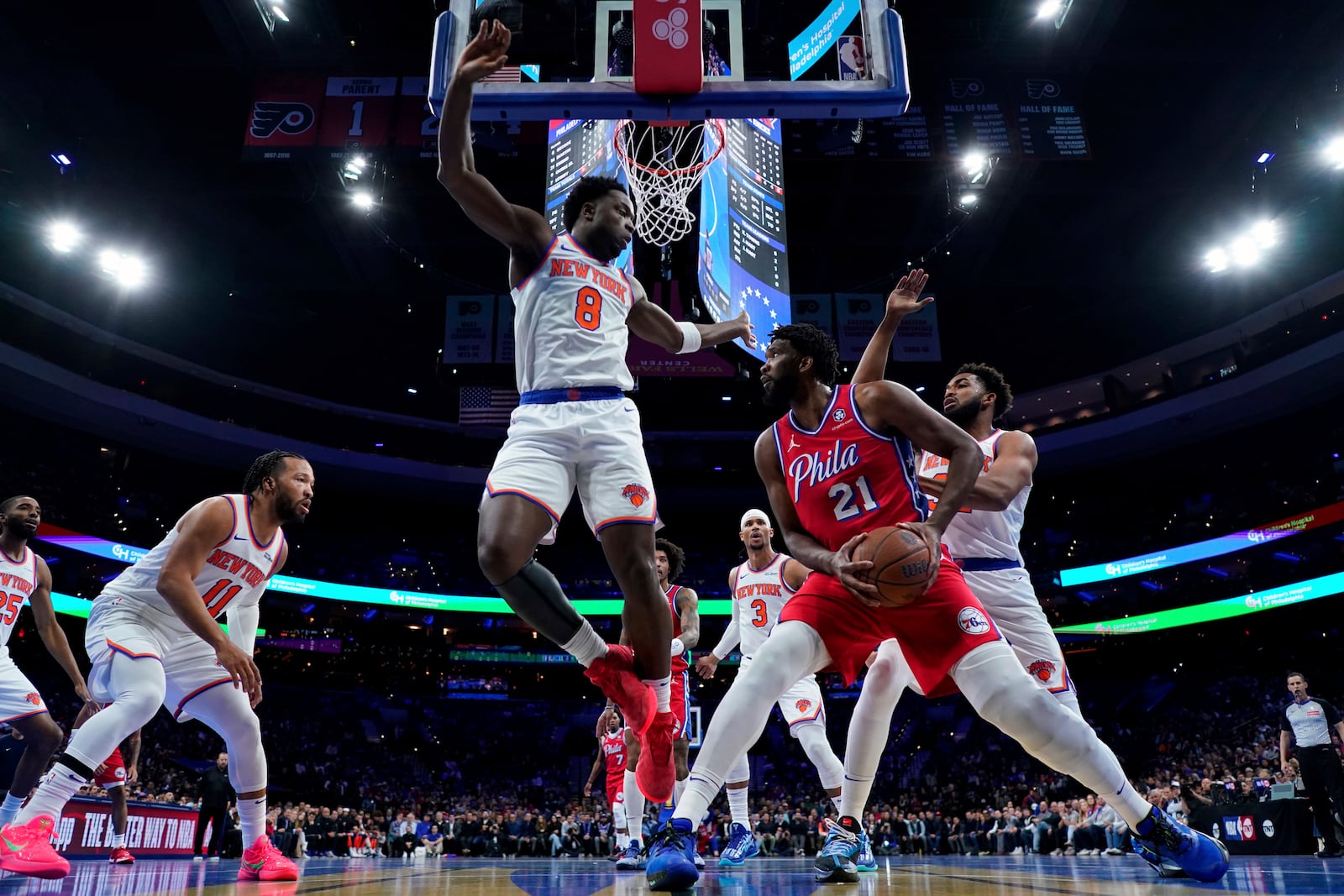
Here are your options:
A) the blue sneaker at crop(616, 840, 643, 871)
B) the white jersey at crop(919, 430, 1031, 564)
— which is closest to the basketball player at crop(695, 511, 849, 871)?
the blue sneaker at crop(616, 840, 643, 871)

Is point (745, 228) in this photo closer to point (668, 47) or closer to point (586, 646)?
point (668, 47)

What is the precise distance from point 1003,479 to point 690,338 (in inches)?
66.3

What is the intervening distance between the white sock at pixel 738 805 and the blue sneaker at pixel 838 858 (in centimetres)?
368

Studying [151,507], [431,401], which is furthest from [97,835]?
[431,401]

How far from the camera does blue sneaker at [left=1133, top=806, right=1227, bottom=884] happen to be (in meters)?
3.06

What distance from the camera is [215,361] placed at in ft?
85.7

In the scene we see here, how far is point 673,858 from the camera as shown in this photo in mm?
2846

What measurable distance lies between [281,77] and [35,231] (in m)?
8.96

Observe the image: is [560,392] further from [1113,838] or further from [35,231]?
[35,231]

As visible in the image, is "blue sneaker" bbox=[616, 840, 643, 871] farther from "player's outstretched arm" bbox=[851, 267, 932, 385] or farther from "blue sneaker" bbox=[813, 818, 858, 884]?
"player's outstretched arm" bbox=[851, 267, 932, 385]

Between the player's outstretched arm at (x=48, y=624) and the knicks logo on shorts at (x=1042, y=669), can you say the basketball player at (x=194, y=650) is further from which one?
the knicks logo on shorts at (x=1042, y=669)

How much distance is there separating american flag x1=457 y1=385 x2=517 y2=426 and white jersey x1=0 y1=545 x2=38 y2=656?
1112cm

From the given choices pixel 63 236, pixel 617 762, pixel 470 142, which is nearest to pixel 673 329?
pixel 470 142

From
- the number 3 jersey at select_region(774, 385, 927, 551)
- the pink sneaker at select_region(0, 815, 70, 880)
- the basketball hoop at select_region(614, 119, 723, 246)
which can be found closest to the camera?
the number 3 jersey at select_region(774, 385, 927, 551)
